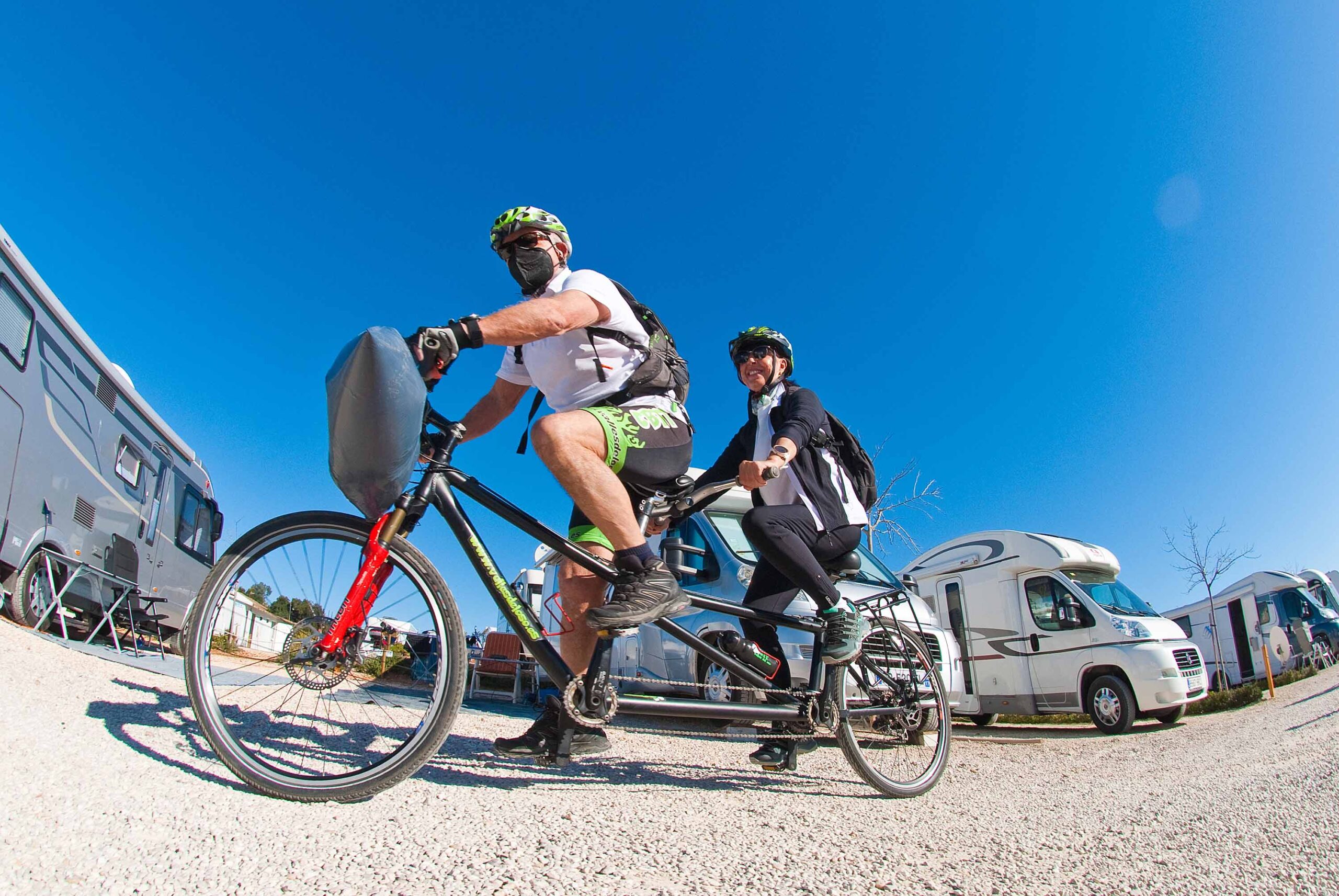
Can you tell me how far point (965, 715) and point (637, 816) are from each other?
38.0ft

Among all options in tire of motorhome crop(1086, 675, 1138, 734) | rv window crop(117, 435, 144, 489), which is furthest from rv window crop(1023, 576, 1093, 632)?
rv window crop(117, 435, 144, 489)

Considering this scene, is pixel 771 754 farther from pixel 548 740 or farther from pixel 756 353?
pixel 756 353

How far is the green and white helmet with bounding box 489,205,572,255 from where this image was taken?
272 cm

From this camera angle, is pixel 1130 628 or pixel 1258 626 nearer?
pixel 1130 628

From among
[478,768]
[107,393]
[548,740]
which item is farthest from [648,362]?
[107,393]

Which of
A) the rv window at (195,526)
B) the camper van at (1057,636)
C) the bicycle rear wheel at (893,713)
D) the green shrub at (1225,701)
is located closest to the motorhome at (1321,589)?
the green shrub at (1225,701)

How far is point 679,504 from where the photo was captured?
2.82m

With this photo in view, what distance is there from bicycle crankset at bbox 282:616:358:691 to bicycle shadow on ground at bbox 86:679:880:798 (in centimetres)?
32

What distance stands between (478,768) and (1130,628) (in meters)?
9.38

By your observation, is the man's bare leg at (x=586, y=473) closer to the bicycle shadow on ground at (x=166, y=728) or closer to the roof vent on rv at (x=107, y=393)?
the bicycle shadow on ground at (x=166, y=728)

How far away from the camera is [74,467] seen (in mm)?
7477

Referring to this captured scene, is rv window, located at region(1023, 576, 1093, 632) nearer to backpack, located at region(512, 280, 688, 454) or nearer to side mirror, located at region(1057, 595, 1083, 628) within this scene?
side mirror, located at region(1057, 595, 1083, 628)

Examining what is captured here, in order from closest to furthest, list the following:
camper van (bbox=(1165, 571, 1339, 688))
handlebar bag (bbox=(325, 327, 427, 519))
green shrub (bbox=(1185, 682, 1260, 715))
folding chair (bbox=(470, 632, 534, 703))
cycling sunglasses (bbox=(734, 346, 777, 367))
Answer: handlebar bag (bbox=(325, 327, 427, 519)), cycling sunglasses (bbox=(734, 346, 777, 367)), folding chair (bbox=(470, 632, 534, 703)), green shrub (bbox=(1185, 682, 1260, 715)), camper van (bbox=(1165, 571, 1339, 688))

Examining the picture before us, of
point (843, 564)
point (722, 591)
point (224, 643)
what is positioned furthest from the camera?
point (722, 591)
